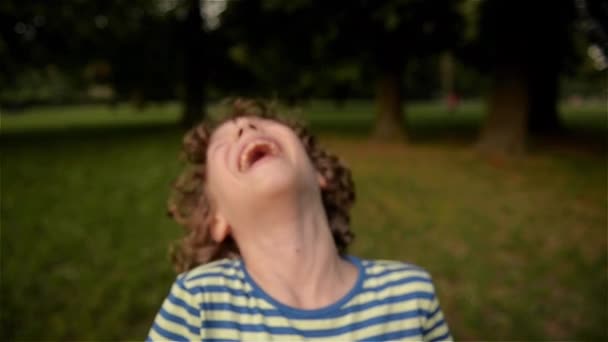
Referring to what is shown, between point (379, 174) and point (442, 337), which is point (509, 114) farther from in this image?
point (442, 337)

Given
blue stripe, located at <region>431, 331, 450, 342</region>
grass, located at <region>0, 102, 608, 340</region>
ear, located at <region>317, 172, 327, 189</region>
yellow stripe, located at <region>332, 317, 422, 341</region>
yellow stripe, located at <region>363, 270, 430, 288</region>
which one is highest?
ear, located at <region>317, 172, 327, 189</region>

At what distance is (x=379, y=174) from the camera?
960 cm

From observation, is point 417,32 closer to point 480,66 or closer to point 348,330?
point 480,66

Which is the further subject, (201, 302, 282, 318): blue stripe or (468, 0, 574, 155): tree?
(468, 0, 574, 155): tree

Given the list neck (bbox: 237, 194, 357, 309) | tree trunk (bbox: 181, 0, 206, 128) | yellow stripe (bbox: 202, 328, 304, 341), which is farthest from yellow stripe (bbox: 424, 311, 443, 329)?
tree trunk (bbox: 181, 0, 206, 128)

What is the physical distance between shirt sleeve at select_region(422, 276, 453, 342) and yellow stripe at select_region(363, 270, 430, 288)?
3.4 inches

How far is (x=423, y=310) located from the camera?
5.23 feet

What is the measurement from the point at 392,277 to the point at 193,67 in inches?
809

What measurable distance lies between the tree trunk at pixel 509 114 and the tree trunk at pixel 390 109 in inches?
122

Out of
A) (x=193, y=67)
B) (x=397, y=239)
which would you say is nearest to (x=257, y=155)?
(x=397, y=239)

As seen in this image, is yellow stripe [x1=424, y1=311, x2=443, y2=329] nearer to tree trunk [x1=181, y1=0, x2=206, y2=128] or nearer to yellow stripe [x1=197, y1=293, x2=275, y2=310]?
yellow stripe [x1=197, y1=293, x2=275, y2=310]

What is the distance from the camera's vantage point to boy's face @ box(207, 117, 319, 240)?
1599 millimetres

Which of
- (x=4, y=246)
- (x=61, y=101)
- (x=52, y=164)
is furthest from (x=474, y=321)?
(x=61, y=101)

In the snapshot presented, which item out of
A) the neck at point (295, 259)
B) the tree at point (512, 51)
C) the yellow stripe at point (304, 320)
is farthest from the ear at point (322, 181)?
the tree at point (512, 51)
